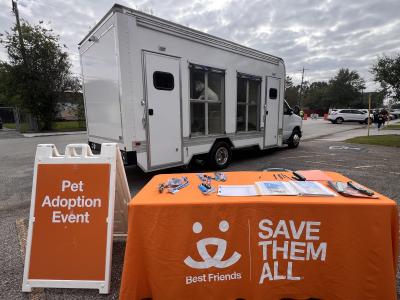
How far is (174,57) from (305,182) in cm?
364

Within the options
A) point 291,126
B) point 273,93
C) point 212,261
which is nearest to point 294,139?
point 291,126

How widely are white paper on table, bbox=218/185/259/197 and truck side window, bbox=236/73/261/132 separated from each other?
4.47 m

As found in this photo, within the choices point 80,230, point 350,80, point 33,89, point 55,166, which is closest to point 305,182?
point 80,230

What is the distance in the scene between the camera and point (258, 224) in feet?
6.11

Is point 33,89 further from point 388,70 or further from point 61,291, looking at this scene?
point 388,70

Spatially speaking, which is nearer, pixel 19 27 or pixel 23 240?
pixel 23 240

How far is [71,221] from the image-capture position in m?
2.19

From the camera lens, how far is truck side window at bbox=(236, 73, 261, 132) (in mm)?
6426

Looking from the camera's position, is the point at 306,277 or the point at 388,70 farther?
the point at 388,70

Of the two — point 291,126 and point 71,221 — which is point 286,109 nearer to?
point 291,126

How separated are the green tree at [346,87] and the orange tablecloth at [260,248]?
63133 millimetres

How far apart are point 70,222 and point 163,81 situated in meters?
3.25

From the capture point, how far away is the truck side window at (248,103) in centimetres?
643

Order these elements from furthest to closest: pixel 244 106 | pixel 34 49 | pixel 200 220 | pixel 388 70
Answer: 1. pixel 34 49
2. pixel 388 70
3. pixel 244 106
4. pixel 200 220
